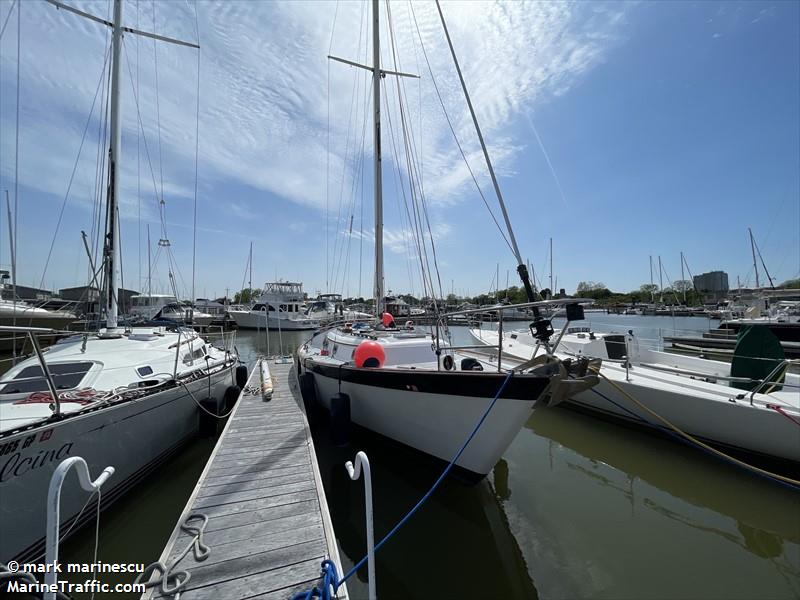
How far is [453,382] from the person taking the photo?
16.5 ft

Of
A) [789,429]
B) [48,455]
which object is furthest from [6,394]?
[789,429]

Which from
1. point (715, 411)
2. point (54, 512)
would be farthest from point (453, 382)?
point (715, 411)

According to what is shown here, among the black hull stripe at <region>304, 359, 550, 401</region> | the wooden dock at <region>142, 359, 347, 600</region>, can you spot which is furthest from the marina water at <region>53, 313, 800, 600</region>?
the black hull stripe at <region>304, 359, 550, 401</region>

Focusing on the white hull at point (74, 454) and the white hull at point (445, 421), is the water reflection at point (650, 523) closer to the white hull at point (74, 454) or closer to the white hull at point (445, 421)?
the white hull at point (445, 421)

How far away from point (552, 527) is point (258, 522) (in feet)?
12.8

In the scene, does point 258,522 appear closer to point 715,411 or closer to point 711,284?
point 715,411

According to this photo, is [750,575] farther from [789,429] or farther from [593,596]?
[789,429]

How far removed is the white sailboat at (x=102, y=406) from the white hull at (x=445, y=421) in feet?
11.6

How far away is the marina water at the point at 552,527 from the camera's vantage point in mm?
3982

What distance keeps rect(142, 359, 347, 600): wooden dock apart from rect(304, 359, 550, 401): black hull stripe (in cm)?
149

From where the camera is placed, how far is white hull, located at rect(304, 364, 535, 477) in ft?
15.4

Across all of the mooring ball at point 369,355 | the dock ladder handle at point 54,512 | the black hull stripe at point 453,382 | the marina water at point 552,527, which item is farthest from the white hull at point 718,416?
the dock ladder handle at point 54,512

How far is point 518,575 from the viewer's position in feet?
13.5

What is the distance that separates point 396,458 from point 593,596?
362 centimetres
